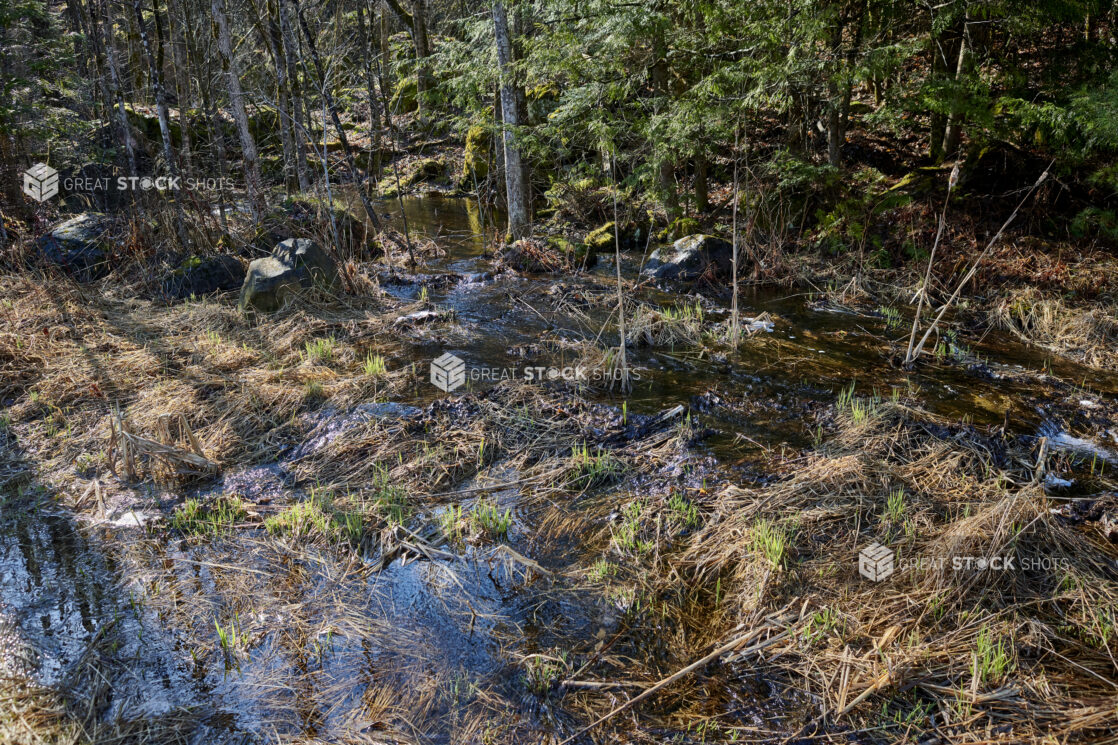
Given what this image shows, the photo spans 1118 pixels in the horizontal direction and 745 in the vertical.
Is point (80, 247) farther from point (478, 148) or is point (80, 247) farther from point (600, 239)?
point (478, 148)

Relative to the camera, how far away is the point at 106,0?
11.2 meters

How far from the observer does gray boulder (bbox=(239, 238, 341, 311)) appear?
8.66 m

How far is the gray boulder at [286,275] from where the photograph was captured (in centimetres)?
866

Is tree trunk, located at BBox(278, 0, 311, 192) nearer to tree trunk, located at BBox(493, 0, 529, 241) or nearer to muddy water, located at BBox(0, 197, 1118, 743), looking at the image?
tree trunk, located at BBox(493, 0, 529, 241)

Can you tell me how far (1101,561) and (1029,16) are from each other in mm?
7519

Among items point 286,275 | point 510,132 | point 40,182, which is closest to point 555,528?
point 286,275

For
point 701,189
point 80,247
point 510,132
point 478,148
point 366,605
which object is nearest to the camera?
point 366,605

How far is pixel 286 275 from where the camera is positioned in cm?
887

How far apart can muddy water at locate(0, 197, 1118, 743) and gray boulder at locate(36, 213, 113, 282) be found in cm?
625

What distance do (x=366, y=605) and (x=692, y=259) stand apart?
8116 mm

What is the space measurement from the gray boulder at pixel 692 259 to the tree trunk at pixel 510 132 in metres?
2.96

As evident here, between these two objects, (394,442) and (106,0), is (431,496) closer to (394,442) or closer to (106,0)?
(394,442)

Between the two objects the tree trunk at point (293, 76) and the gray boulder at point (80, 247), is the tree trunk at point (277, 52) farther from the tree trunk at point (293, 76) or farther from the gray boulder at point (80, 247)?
the gray boulder at point (80, 247)

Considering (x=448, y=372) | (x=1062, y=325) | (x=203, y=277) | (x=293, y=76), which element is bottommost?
(x=1062, y=325)
